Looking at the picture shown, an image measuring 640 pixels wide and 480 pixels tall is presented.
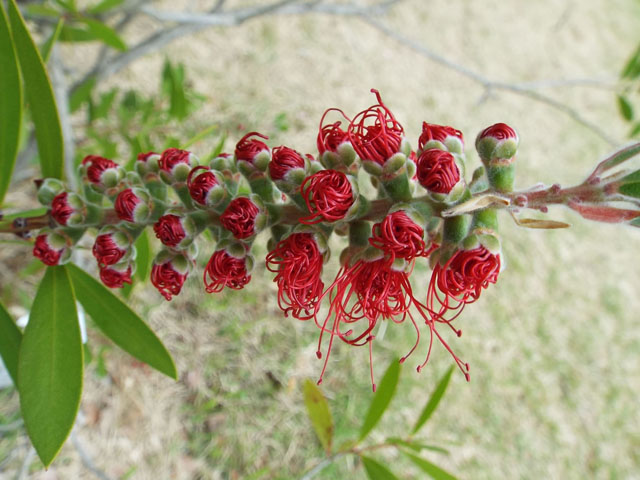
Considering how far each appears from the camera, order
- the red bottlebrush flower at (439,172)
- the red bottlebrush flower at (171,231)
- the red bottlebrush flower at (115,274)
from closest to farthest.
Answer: the red bottlebrush flower at (439,172) → the red bottlebrush flower at (171,231) → the red bottlebrush flower at (115,274)

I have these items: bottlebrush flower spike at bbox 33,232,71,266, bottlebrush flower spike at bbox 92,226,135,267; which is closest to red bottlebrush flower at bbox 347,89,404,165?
bottlebrush flower spike at bbox 92,226,135,267

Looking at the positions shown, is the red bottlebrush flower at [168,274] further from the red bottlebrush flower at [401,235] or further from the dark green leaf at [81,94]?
the dark green leaf at [81,94]

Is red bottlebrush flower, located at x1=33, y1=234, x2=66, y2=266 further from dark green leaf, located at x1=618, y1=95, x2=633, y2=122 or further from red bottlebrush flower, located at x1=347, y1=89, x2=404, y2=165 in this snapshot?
dark green leaf, located at x1=618, y1=95, x2=633, y2=122

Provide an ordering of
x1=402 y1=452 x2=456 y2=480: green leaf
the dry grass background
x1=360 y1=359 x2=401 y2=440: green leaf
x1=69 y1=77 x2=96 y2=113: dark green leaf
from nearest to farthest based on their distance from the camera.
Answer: x1=402 y1=452 x2=456 y2=480: green leaf < x1=360 y1=359 x2=401 y2=440: green leaf < x1=69 y1=77 x2=96 y2=113: dark green leaf < the dry grass background

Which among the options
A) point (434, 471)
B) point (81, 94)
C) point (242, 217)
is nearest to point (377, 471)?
point (434, 471)

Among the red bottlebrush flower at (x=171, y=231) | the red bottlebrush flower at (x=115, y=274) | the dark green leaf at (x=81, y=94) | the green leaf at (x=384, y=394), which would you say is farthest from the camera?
the dark green leaf at (x=81, y=94)

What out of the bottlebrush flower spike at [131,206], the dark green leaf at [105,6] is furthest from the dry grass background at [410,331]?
the bottlebrush flower spike at [131,206]

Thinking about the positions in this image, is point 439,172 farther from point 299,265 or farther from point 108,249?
point 108,249
